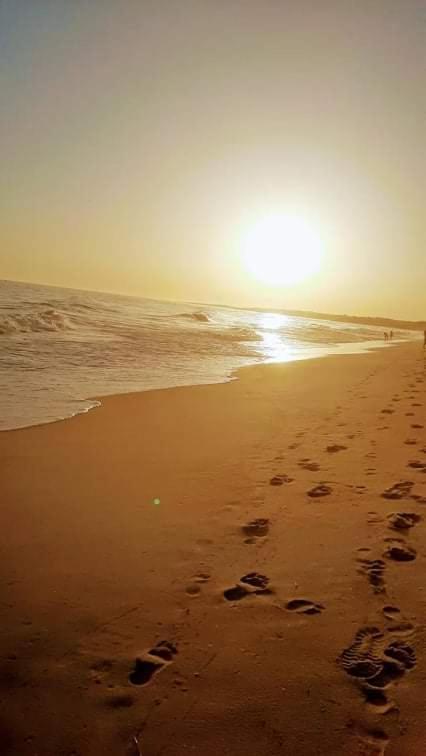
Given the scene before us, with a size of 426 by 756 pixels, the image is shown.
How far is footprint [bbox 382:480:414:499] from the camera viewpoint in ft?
14.2

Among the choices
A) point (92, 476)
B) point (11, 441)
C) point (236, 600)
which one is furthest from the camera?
point (11, 441)

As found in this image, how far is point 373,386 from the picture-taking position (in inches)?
476

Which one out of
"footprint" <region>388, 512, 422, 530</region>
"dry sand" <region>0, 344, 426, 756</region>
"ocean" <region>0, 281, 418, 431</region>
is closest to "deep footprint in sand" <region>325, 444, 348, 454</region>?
"dry sand" <region>0, 344, 426, 756</region>

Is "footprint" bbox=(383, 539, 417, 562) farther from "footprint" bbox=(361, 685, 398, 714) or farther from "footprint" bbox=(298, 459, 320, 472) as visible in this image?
"footprint" bbox=(298, 459, 320, 472)

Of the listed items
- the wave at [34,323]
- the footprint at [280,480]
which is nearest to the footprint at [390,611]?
the footprint at [280,480]

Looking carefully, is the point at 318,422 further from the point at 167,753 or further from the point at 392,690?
the point at 167,753

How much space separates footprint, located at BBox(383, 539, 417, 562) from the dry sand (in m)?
0.01

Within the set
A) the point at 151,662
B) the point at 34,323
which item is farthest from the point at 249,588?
the point at 34,323

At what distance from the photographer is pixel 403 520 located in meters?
3.80

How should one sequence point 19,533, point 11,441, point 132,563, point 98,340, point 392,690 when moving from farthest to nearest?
1. point 98,340
2. point 11,441
3. point 19,533
4. point 132,563
5. point 392,690

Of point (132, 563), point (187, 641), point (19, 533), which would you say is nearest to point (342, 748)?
point (187, 641)

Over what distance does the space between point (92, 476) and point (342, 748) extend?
3.82 metres

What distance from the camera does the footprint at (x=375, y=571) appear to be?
2902 mm

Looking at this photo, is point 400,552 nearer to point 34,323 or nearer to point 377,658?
point 377,658
